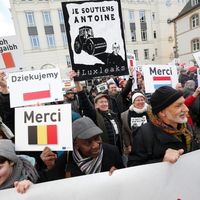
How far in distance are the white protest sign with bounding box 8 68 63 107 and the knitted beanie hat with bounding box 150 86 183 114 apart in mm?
1237

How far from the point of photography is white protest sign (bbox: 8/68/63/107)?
270 centimetres

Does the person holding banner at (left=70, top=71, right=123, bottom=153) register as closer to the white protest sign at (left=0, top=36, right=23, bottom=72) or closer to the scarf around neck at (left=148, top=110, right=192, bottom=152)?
the scarf around neck at (left=148, top=110, right=192, bottom=152)

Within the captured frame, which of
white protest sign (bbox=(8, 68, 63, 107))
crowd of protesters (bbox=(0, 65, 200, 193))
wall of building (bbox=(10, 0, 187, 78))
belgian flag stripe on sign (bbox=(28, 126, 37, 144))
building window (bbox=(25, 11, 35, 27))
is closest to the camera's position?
crowd of protesters (bbox=(0, 65, 200, 193))

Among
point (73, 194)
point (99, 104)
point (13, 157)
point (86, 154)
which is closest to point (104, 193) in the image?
point (73, 194)

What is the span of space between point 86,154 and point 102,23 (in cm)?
164

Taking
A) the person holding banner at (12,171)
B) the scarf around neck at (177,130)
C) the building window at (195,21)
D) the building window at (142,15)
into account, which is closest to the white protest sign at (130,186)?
the person holding banner at (12,171)

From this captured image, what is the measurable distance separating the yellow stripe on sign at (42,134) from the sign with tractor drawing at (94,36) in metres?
1.05

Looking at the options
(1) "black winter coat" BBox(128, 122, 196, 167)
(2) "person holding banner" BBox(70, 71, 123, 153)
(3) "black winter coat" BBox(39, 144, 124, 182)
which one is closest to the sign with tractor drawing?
(2) "person holding banner" BBox(70, 71, 123, 153)

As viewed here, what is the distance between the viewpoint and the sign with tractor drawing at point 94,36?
2738 mm

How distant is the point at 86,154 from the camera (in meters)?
1.94

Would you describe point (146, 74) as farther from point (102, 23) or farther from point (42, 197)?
point (42, 197)

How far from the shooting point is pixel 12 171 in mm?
1718

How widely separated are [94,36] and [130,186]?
5.97 ft

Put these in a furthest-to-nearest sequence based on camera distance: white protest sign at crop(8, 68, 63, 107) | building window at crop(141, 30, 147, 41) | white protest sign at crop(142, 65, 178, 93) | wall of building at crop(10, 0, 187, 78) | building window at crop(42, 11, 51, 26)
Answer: building window at crop(141, 30, 147, 41) < building window at crop(42, 11, 51, 26) < wall of building at crop(10, 0, 187, 78) < white protest sign at crop(142, 65, 178, 93) < white protest sign at crop(8, 68, 63, 107)
